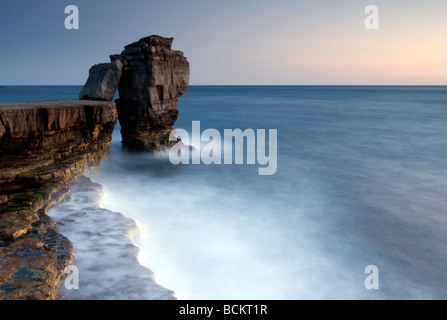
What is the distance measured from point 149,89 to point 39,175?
18.7ft

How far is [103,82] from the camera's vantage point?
388 inches

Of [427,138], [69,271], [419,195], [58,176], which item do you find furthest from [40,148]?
[427,138]

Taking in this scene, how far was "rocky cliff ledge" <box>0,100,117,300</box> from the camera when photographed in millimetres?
3373

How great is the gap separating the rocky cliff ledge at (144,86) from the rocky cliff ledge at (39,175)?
75.0 inches

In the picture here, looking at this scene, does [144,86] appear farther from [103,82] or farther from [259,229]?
[259,229]

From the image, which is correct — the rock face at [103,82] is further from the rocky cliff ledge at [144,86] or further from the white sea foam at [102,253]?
the white sea foam at [102,253]

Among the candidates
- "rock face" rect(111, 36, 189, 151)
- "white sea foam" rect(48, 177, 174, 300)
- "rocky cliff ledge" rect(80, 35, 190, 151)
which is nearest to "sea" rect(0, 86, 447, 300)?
"white sea foam" rect(48, 177, 174, 300)

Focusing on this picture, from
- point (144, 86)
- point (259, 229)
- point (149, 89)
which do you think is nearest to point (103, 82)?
point (144, 86)

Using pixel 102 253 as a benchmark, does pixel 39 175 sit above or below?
above

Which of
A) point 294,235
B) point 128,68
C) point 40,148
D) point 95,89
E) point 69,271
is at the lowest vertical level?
point 294,235

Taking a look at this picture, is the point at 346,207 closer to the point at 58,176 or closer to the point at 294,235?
the point at 294,235

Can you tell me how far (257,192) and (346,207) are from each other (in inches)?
97.9

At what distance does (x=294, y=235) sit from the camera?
6.84 meters
